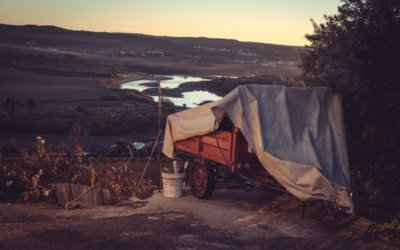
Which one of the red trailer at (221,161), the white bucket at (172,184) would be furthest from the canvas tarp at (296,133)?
the white bucket at (172,184)

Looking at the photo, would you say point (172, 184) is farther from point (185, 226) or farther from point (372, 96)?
point (372, 96)

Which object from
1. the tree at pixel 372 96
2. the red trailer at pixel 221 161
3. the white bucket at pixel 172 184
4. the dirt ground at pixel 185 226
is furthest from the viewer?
the white bucket at pixel 172 184

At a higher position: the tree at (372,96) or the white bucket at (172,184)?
the tree at (372,96)

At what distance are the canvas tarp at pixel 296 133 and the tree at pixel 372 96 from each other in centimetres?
65

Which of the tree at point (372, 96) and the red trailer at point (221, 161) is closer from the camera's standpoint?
the tree at point (372, 96)

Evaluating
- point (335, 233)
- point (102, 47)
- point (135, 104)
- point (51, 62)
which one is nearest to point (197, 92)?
point (135, 104)

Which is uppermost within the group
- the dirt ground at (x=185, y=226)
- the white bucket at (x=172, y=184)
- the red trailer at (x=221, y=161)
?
the red trailer at (x=221, y=161)

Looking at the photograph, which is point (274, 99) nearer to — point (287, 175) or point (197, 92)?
point (287, 175)

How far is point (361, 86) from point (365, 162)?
188cm

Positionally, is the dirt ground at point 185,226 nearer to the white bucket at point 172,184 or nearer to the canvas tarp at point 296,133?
the white bucket at point 172,184

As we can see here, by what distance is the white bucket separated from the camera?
40.3ft

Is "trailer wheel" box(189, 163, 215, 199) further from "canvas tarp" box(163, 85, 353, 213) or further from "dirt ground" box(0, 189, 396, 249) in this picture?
"canvas tarp" box(163, 85, 353, 213)

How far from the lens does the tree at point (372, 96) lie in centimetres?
1081

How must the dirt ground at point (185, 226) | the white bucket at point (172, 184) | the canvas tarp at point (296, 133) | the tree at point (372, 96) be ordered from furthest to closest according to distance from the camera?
the white bucket at point (172, 184) < the tree at point (372, 96) < the canvas tarp at point (296, 133) < the dirt ground at point (185, 226)
